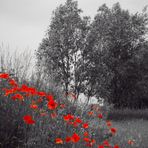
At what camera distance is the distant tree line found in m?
25.9

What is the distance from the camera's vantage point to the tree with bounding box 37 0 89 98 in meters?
26.0

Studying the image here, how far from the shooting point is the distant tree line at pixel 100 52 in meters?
25.9

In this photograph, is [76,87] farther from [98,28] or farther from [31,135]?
[31,135]

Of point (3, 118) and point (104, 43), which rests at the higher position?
point (104, 43)

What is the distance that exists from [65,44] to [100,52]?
2738 mm

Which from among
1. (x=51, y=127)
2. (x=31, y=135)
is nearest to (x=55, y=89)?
(x=51, y=127)

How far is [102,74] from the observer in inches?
1010

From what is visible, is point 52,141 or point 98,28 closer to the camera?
point 52,141

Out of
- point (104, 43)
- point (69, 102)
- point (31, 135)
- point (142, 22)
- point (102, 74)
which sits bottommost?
point (31, 135)

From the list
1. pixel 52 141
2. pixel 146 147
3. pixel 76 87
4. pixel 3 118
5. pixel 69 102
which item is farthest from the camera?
pixel 76 87

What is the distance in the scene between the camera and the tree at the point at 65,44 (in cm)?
2603

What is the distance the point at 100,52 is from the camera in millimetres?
25984

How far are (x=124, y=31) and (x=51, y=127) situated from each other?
23.8 metres

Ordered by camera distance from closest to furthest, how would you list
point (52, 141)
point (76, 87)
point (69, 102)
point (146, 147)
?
1. point (52, 141)
2. point (69, 102)
3. point (146, 147)
4. point (76, 87)
